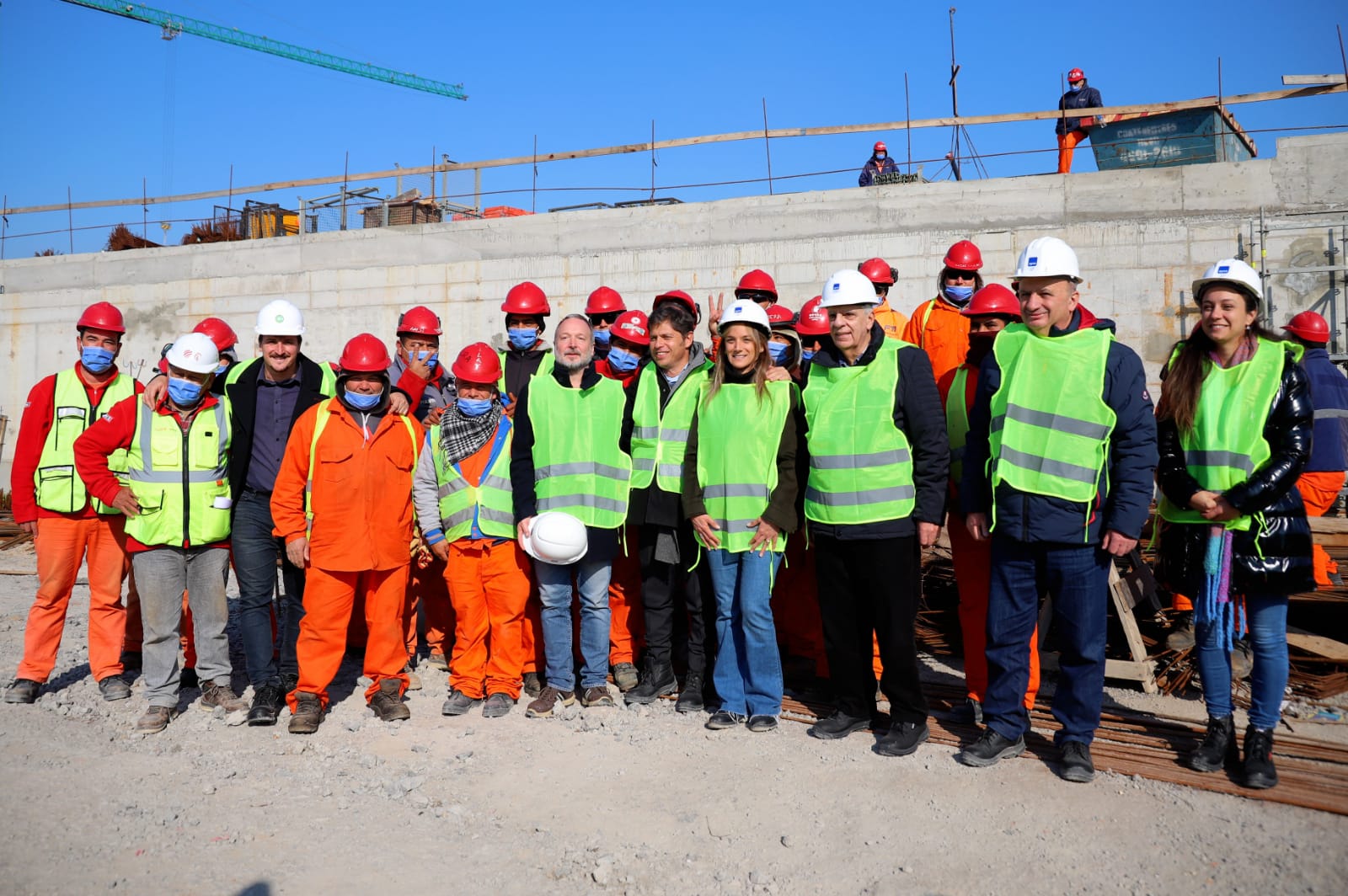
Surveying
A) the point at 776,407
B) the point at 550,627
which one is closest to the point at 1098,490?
the point at 776,407

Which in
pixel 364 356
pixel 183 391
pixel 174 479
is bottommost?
pixel 174 479

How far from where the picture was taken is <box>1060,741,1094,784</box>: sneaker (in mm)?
4070

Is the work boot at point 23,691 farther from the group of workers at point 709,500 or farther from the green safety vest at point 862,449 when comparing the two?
the green safety vest at point 862,449

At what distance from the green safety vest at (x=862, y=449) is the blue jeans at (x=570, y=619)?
1.34 meters

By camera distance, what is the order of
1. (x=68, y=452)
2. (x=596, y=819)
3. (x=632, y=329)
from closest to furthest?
(x=596, y=819), (x=68, y=452), (x=632, y=329)

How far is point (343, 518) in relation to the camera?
16.6 feet

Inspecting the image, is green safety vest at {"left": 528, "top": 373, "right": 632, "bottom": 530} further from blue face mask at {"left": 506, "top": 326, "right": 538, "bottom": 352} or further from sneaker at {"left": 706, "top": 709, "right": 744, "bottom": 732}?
sneaker at {"left": 706, "top": 709, "right": 744, "bottom": 732}

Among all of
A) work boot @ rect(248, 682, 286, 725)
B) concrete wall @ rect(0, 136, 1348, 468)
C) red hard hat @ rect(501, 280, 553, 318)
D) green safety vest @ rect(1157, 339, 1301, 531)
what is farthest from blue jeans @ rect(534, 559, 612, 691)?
concrete wall @ rect(0, 136, 1348, 468)

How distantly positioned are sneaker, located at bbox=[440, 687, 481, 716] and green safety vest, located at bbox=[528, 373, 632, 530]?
113 centimetres

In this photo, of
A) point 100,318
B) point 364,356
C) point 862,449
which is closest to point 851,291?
point 862,449

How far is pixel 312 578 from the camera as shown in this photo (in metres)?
5.05

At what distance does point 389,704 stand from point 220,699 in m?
1.01

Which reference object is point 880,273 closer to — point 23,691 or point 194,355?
point 194,355

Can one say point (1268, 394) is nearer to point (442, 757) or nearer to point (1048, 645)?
point (1048, 645)
